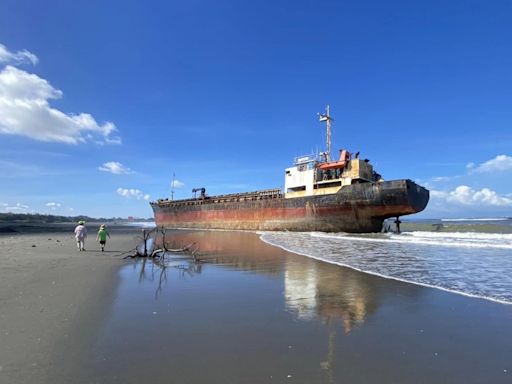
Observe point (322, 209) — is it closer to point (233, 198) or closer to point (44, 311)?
point (233, 198)

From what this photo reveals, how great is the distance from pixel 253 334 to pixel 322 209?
1030 inches

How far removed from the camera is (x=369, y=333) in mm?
4559

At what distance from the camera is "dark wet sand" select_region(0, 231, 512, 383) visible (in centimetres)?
333

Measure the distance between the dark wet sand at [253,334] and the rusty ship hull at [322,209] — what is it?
19.9 meters

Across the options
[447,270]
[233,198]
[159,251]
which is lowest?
[447,270]

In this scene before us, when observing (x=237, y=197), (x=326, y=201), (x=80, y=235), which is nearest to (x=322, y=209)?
(x=326, y=201)

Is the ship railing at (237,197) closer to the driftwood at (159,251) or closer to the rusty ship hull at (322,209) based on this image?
the rusty ship hull at (322,209)

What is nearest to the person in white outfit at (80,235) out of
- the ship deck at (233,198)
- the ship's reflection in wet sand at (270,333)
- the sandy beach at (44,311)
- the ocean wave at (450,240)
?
the sandy beach at (44,311)

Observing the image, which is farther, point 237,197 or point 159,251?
point 237,197

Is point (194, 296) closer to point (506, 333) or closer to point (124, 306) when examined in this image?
point (124, 306)

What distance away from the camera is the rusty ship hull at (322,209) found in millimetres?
26484

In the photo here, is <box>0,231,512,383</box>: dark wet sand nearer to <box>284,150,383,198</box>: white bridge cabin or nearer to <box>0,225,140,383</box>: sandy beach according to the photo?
<box>0,225,140,383</box>: sandy beach

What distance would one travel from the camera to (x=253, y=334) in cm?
447

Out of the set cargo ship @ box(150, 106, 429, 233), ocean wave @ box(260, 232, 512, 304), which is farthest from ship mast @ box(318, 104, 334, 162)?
ocean wave @ box(260, 232, 512, 304)
